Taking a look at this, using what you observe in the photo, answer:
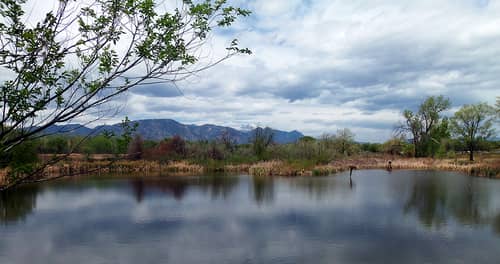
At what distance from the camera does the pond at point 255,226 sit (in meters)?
7.83

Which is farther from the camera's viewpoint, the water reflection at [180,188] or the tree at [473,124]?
the tree at [473,124]

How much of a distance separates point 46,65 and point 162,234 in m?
7.40

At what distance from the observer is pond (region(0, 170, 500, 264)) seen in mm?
7828

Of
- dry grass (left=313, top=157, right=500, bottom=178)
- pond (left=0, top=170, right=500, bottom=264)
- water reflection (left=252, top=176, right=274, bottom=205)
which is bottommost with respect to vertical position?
pond (left=0, top=170, right=500, bottom=264)

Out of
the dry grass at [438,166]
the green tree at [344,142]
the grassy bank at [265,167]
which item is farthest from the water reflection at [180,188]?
the green tree at [344,142]

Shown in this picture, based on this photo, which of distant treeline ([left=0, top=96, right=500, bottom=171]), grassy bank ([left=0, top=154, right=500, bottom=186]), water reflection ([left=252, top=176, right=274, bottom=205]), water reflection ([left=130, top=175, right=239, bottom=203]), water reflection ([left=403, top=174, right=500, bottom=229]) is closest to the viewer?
water reflection ([left=403, top=174, right=500, bottom=229])

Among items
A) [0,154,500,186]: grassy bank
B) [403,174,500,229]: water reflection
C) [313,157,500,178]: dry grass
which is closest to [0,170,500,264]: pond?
[403,174,500,229]: water reflection

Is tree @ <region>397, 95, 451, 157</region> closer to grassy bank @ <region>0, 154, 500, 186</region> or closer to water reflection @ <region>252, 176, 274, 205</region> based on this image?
grassy bank @ <region>0, 154, 500, 186</region>

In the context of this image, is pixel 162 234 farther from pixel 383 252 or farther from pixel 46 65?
pixel 46 65

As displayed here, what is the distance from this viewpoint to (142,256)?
780 cm

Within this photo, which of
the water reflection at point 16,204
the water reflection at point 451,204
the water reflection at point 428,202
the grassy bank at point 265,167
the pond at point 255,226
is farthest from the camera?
the grassy bank at point 265,167

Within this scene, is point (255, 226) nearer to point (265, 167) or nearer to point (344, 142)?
point (265, 167)

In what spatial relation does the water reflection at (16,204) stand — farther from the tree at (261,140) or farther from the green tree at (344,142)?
the green tree at (344,142)

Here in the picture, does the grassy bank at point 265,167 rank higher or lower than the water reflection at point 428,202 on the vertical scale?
higher
